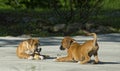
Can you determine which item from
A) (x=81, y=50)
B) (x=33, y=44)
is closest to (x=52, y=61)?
(x=33, y=44)

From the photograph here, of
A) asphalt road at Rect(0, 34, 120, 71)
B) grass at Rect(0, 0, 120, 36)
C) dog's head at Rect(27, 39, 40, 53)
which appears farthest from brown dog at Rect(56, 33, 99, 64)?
grass at Rect(0, 0, 120, 36)

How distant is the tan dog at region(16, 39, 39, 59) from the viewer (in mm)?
11585

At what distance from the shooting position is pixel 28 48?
11.8 metres

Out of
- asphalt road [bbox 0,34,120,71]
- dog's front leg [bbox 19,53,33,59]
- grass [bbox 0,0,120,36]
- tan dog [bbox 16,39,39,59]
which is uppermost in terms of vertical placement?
tan dog [bbox 16,39,39,59]

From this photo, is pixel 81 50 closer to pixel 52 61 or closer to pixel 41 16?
pixel 52 61

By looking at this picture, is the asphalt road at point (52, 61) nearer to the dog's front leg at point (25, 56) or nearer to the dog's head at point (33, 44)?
the dog's front leg at point (25, 56)

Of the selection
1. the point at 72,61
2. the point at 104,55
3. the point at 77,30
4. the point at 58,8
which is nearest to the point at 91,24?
the point at 77,30

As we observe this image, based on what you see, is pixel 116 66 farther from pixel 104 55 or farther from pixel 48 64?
pixel 104 55

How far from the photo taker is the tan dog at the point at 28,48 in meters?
11.6

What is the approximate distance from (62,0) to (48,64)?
591 inches

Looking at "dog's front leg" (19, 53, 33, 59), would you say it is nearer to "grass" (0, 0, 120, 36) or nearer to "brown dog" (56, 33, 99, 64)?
"brown dog" (56, 33, 99, 64)

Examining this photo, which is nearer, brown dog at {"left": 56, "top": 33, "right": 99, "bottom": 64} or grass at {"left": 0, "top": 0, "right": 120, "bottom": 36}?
brown dog at {"left": 56, "top": 33, "right": 99, "bottom": 64}

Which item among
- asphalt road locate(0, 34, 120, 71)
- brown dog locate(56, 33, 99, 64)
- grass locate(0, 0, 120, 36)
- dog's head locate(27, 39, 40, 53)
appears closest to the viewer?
asphalt road locate(0, 34, 120, 71)

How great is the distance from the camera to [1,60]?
1176cm
